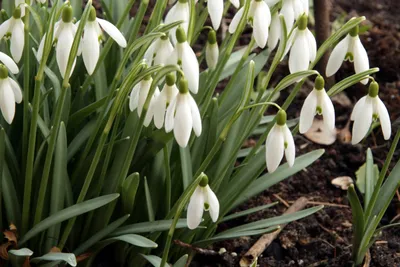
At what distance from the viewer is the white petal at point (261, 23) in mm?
1823

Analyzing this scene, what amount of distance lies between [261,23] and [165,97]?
1.04ft

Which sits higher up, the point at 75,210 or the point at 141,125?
the point at 141,125

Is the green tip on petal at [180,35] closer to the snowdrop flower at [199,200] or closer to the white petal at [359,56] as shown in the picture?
the snowdrop flower at [199,200]

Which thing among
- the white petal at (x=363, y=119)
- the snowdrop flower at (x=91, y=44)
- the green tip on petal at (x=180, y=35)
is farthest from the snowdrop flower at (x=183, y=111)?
the white petal at (x=363, y=119)

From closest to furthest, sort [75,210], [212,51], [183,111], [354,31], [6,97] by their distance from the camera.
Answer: [183,111] → [6,97] → [354,31] → [75,210] → [212,51]

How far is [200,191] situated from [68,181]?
55cm

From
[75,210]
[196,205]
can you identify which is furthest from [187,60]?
[75,210]

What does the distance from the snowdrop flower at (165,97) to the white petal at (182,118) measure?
1.9 inches

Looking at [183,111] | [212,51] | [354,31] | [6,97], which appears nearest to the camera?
[183,111]

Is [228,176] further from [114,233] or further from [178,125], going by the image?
[178,125]

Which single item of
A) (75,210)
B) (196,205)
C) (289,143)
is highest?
(289,143)

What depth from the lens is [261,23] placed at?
182 centimetres

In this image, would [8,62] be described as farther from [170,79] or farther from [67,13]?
[170,79]

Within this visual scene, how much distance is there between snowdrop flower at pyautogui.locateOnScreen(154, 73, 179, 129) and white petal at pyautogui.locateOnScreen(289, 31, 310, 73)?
1.05 ft
